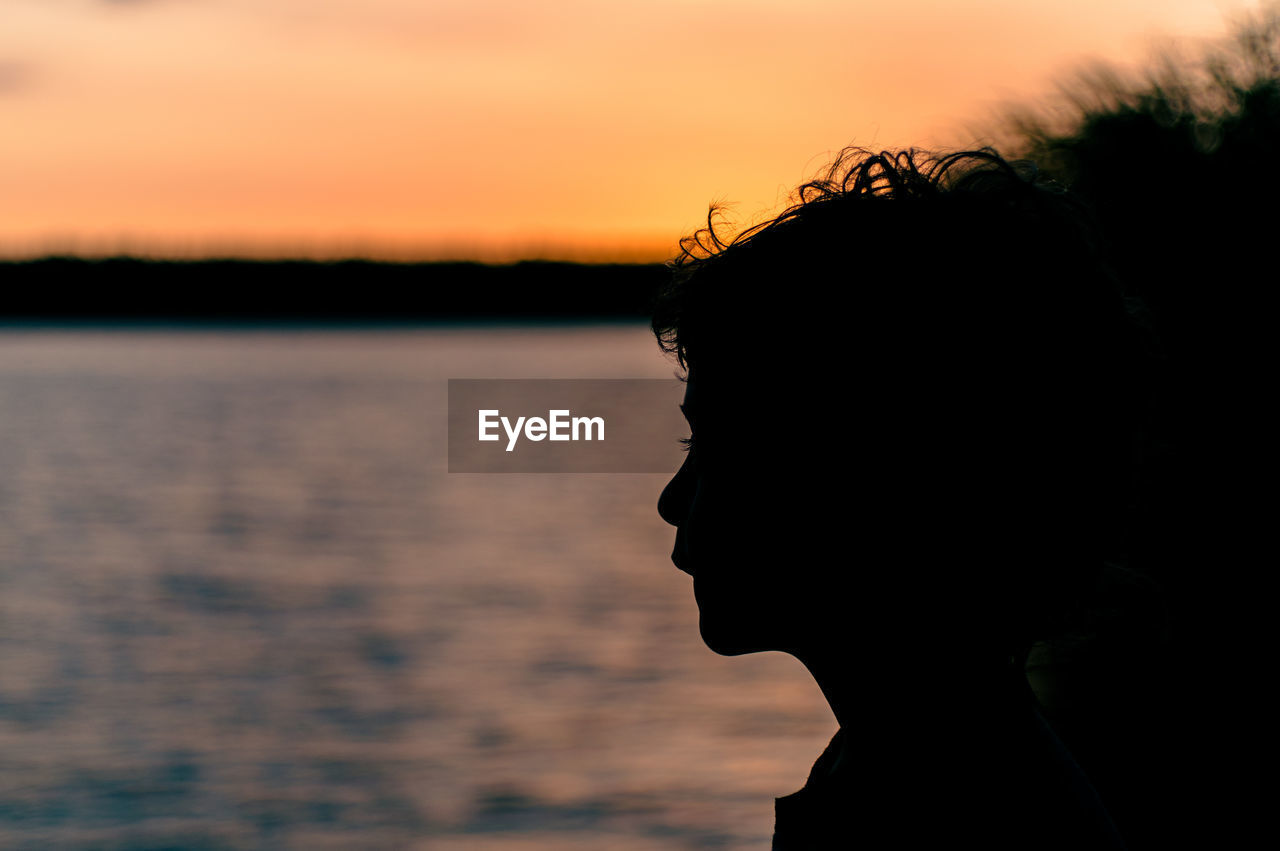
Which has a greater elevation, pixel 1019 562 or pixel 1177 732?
pixel 1019 562

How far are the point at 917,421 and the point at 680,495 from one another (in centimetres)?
17

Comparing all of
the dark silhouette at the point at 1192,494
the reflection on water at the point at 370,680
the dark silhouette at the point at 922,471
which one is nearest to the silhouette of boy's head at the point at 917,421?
the dark silhouette at the point at 922,471

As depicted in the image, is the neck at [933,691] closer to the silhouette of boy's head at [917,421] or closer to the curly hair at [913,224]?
the silhouette of boy's head at [917,421]

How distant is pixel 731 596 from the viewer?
2.40 feet

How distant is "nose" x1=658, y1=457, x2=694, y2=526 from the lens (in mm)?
803

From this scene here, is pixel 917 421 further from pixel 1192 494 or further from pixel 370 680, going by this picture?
pixel 370 680

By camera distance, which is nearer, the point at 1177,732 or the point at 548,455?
the point at 1177,732

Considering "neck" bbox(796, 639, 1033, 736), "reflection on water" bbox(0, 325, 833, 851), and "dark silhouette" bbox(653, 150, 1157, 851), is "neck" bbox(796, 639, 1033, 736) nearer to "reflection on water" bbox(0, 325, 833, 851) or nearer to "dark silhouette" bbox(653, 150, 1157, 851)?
"dark silhouette" bbox(653, 150, 1157, 851)

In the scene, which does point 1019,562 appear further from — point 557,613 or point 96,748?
point 557,613

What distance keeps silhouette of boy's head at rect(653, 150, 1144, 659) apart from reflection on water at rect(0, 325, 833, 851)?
2.75m

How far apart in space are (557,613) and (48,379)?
97.3 ft

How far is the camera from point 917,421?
691 mm

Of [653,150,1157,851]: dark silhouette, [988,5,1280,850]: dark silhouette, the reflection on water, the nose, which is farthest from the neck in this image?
the reflection on water

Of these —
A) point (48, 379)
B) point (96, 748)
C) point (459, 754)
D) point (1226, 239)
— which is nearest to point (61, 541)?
point (96, 748)
